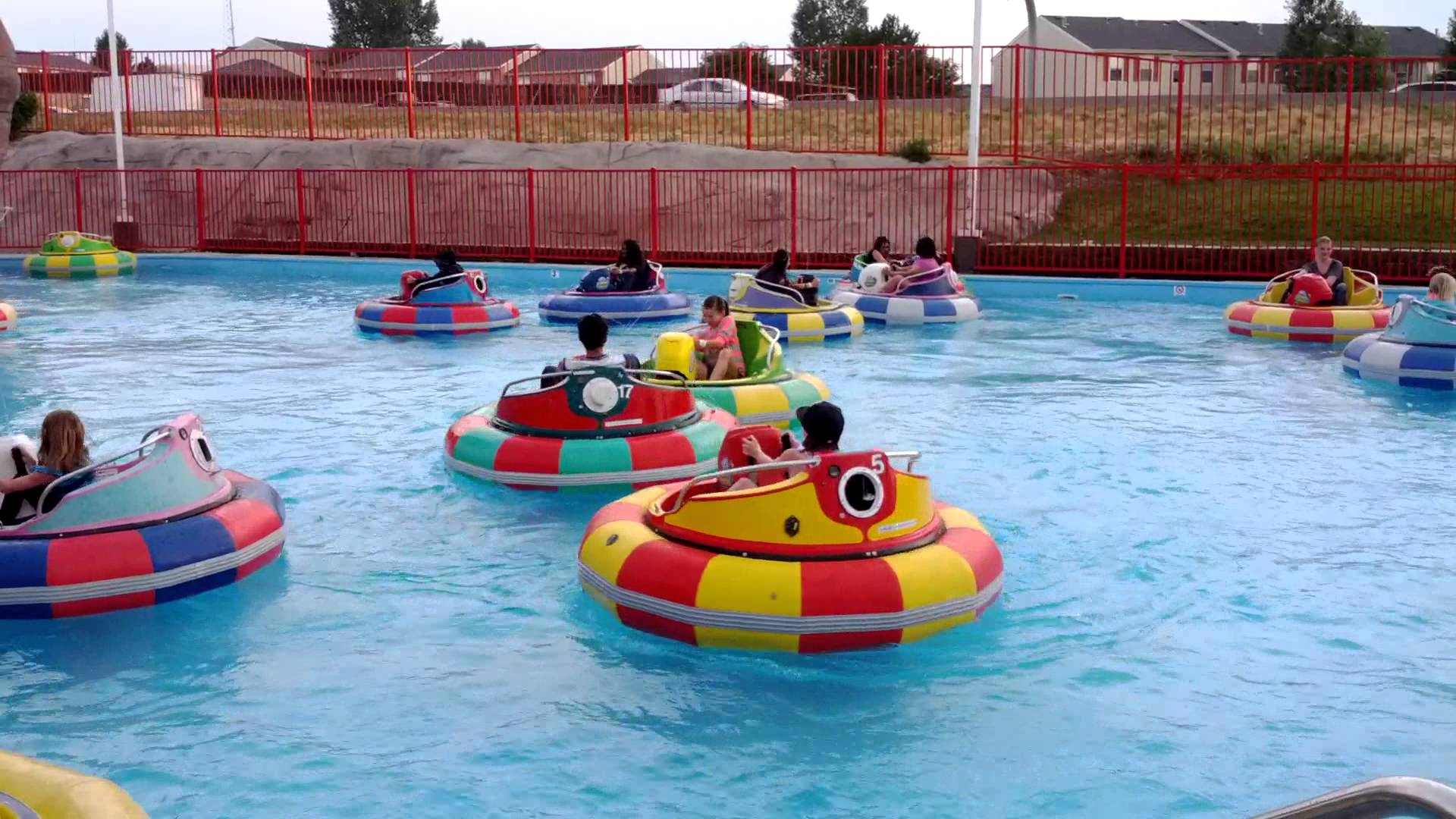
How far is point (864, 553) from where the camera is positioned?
595 centimetres

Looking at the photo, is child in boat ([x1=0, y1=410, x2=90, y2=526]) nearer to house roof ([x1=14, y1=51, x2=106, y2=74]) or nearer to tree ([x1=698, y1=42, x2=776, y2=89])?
tree ([x1=698, y1=42, x2=776, y2=89])

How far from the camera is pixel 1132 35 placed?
5553 centimetres

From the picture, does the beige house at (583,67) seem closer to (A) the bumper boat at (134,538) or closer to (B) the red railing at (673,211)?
(B) the red railing at (673,211)

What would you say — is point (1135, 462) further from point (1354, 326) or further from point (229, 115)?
point (229, 115)

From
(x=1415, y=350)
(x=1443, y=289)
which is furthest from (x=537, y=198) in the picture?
(x=1415, y=350)

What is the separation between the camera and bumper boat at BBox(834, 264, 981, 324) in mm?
16922

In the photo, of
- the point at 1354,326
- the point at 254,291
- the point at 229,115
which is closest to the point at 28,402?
the point at 254,291

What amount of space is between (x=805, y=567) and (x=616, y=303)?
36.9 ft

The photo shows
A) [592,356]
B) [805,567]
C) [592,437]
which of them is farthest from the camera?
[592,356]

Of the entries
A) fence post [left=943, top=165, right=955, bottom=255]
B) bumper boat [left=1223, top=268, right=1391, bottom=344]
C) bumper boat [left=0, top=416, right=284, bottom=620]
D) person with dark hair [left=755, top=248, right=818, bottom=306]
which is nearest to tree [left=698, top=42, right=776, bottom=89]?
fence post [left=943, top=165, right=955, bottom=255]

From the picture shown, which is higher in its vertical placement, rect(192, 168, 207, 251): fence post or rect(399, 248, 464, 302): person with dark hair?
rect(192, 168, 207, 251): fence post

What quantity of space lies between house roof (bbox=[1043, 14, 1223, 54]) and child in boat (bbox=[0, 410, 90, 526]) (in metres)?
50.7

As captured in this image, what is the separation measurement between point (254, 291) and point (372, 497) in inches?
549

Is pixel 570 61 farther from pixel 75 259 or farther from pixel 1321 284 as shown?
pixel 1321 284
